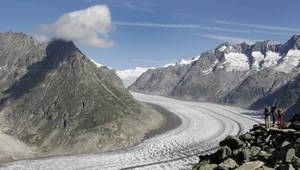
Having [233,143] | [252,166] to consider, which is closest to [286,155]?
[252,166]

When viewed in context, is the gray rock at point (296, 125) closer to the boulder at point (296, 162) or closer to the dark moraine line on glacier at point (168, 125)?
the boulder at point (296, 162)

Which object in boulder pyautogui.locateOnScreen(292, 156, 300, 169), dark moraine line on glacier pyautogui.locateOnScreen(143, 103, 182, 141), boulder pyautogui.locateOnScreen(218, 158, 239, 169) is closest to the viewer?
boulder pyautogui.locateOnScreen(292, 156, 300, 169)

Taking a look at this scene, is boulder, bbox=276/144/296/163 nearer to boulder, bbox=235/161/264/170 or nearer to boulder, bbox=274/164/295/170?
boulder, bbox=274/164/295/170

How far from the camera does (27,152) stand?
270 feet

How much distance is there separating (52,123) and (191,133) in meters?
40.6

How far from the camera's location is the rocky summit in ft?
299

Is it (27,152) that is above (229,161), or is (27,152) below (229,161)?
below

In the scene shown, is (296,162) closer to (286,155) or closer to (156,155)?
(286,155)

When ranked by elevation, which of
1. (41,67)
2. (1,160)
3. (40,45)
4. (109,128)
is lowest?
(1,160)

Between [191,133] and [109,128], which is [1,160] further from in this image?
[191,133]

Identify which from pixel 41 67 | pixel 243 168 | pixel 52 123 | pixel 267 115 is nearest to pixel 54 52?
pixel 41 67


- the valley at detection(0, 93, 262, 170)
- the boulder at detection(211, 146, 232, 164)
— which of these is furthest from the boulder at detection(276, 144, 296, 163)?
the valley at detection(0, 93, 262, 170)

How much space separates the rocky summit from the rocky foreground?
57054mm

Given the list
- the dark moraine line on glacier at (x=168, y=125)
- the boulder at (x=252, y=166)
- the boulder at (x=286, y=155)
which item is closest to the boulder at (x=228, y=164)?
the boulder at (x=252, y=166)
